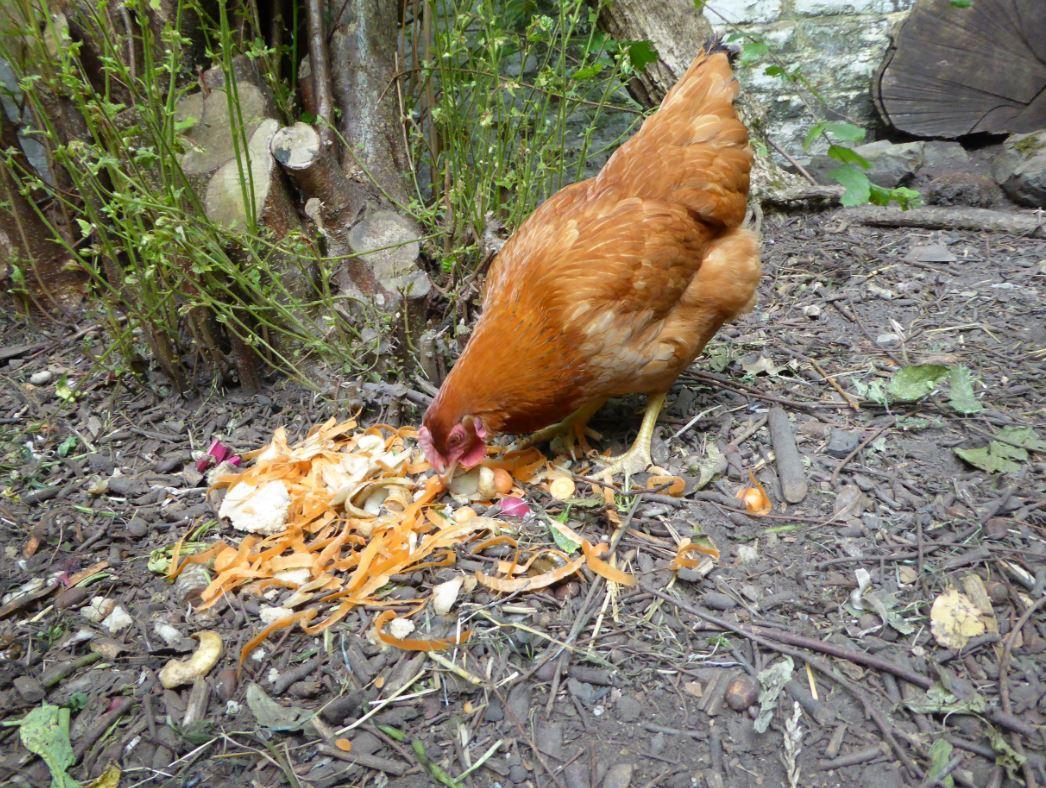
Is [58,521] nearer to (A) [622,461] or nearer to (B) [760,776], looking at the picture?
(A) [622,461]

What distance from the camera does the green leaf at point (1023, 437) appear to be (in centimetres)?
258

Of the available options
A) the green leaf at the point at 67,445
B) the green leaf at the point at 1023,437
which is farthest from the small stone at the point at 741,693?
the green leaf at the point at 67,445

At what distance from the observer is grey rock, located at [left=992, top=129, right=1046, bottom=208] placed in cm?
479

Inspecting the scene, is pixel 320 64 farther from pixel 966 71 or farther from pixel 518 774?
pixel 966 71

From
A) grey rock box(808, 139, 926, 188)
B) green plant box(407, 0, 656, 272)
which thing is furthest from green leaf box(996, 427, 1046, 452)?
grey rock box(808, 139, 926, 188)

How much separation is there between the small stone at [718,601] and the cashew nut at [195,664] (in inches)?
62.5

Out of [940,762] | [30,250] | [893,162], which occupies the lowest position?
[940,762]

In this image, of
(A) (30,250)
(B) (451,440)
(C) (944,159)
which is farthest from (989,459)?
(A) (30,250)

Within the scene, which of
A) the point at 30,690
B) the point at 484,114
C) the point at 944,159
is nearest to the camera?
the point at 30,690

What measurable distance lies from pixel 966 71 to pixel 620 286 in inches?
184

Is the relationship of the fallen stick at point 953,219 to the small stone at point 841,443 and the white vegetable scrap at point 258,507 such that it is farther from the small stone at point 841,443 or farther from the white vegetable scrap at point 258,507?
the white vegetable scrap at point 258,507

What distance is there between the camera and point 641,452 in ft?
9.78

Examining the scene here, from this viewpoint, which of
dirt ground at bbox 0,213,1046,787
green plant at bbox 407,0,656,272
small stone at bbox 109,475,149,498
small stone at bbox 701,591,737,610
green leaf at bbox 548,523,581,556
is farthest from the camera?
green plant at bbox 407,0,656,272

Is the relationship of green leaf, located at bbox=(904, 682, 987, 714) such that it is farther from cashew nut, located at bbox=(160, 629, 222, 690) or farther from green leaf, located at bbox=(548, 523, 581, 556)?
cashew nut, located at bbox=(160, 629, 222, 690)
